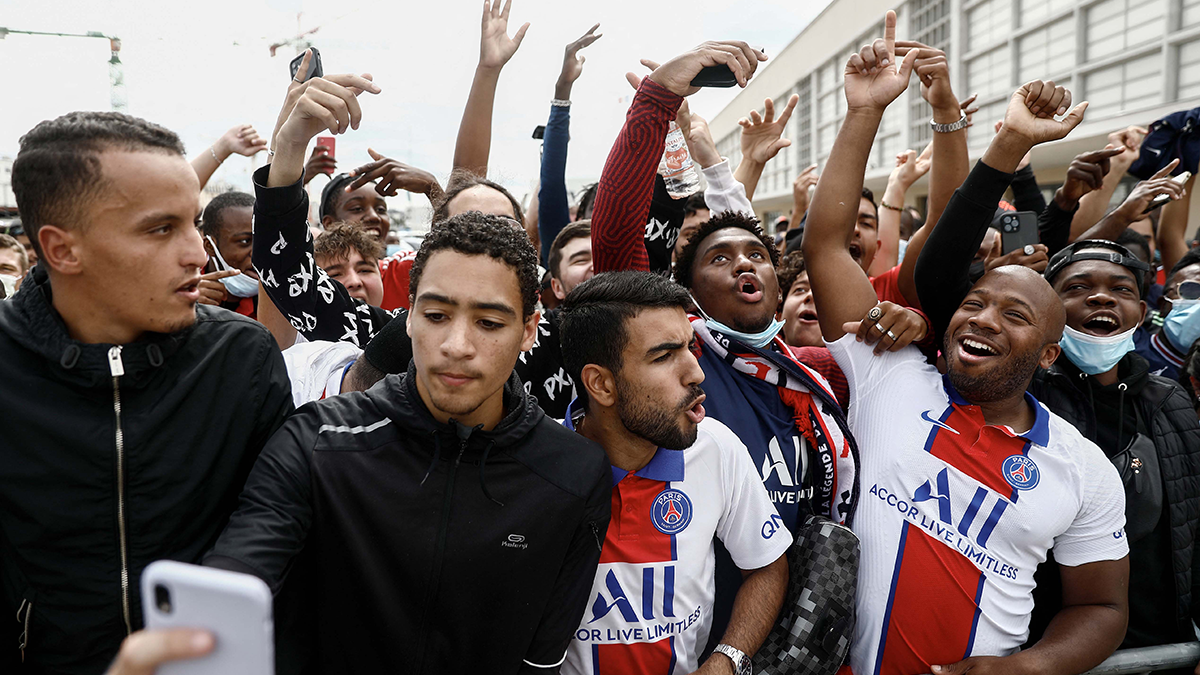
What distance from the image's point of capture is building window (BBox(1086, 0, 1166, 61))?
1354 cm

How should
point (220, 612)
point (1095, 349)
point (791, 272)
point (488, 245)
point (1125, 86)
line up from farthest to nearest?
point (1125, 86)
point (791, 272)
point (1095, 349)
point (488, 245)
point (220, 612)

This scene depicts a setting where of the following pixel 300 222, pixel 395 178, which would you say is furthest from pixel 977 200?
pixel 395 178

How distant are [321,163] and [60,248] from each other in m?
3.39

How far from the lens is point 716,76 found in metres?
2.51

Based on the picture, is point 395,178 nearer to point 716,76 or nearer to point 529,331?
point 716,76

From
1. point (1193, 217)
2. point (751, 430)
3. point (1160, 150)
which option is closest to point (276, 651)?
point (751, 430)

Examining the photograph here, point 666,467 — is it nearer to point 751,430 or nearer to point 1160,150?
point 751,430

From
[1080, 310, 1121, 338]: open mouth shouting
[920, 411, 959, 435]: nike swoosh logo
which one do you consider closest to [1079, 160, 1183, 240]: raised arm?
[1080, 310, 1121, 338]: open mouth shouting

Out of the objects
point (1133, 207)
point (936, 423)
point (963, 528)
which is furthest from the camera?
point (1133, 207)

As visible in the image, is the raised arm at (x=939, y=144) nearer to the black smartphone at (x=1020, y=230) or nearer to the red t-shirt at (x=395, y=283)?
the black smartphone at (x=1020, y=230)

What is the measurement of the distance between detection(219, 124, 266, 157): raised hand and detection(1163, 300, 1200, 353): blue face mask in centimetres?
479

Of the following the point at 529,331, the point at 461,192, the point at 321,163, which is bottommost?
the point at 529,331

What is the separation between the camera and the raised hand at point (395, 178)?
4.09m

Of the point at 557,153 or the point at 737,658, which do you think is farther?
the point at 557,153
